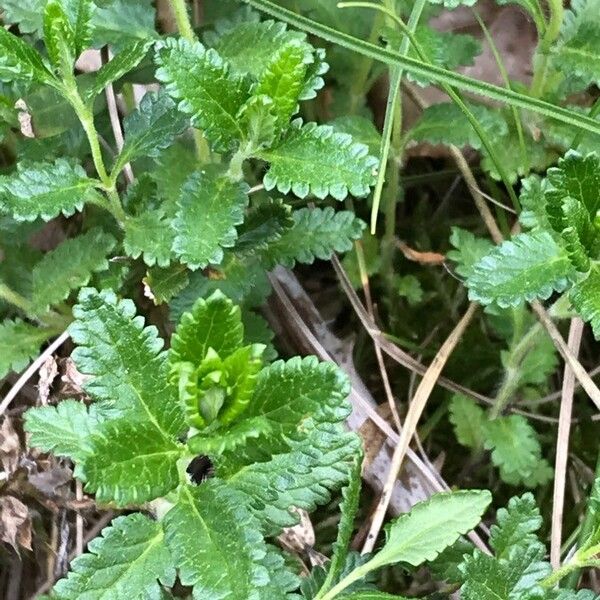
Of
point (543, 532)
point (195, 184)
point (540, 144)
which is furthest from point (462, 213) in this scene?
point (195, 184)

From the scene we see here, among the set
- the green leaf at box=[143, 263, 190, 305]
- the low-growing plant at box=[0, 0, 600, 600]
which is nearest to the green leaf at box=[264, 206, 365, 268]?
the low-growing plant at box=[0, 0, 600, 600]

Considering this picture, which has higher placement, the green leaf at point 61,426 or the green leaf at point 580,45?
the green leaf at point 580,45

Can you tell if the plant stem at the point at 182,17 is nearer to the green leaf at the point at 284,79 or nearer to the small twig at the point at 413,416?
the green leaf at the point at 284,79

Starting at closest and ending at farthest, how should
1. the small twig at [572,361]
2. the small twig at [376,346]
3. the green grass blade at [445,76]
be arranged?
the green grass blade at [445,76], the small twig at [572,361], the small twig at [376,346]

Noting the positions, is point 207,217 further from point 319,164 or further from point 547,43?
point 547,43

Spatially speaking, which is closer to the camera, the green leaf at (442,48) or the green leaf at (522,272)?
the green leaf at (522,272)

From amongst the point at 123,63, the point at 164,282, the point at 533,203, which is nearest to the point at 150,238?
the point at 164,282

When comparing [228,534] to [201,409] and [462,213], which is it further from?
[462,213]

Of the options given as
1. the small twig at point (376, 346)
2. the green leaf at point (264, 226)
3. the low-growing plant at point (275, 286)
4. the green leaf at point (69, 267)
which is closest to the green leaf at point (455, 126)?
the low-growing plant at point (275, 286)
